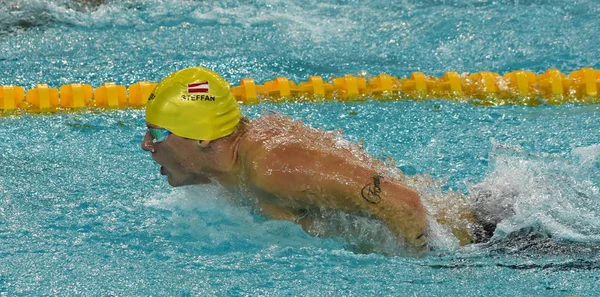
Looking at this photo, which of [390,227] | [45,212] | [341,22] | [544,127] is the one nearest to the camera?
[390,227]

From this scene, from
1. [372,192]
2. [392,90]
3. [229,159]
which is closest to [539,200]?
[372,192]

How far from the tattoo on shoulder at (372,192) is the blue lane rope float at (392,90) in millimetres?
2190

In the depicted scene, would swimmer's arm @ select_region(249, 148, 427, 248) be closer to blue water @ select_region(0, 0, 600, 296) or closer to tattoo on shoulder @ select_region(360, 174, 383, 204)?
tattoo on shoulder @ select_region(360, 174, 383, 204)

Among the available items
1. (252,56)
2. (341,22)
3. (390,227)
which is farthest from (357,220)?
(341,22)

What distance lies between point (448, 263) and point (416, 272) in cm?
13

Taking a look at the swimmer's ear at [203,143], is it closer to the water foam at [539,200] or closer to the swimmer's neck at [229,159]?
the swimmer's neck at [229,159]

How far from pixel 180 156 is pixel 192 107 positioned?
7.7 inches

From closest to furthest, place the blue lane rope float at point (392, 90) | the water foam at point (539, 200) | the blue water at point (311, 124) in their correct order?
1. the blue water at point (311, 124)
2. the water foam at point (539, 200)
3. the blue lane rope float at point (392, 90)

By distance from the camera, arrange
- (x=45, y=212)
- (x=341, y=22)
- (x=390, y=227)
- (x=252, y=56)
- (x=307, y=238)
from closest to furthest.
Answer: (x=390, y=227), (x=307, y=238), (x=45, y=212), (x=252, y=56), (x=341, y=22)

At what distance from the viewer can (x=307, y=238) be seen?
3275 millimetres

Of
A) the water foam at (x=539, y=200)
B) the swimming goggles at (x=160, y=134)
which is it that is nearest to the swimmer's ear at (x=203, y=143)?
the swimming goggles at (x=160, y=134)

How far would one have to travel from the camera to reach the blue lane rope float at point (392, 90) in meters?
4.91

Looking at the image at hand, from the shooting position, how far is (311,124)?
4.72m

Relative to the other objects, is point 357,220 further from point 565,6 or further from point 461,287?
point 565,6
